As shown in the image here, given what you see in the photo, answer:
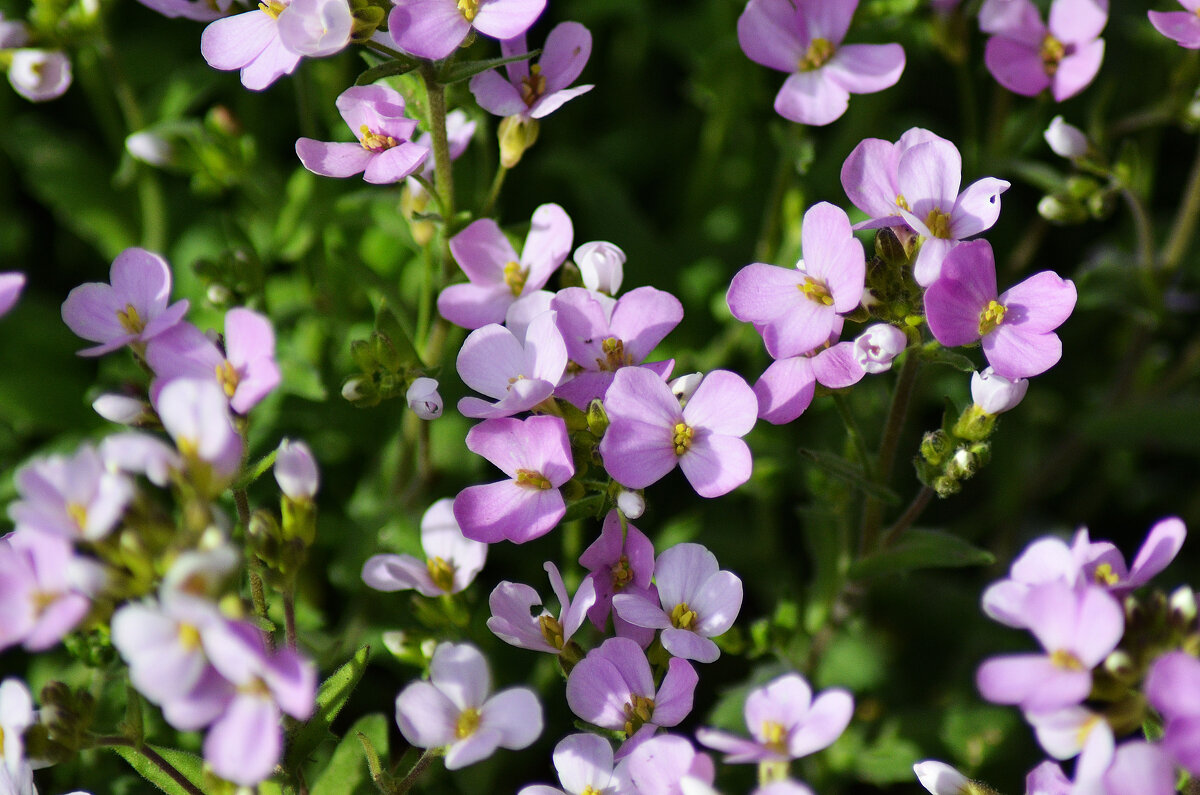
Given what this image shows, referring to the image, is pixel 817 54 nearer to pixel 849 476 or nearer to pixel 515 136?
pixel 515 136

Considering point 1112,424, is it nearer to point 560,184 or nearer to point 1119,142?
point 1119,142

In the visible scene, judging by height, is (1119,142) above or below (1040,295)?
below

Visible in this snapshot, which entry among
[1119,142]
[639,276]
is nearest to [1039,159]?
[1119,142]

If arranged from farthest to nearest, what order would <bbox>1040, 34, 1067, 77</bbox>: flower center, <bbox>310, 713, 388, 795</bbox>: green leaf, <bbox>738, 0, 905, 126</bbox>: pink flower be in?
1. <bbox>1040, 34, 1067, 77</bbox>: flower center
2. <bbox>738, 0, 905, 126</bbox>: pink flower
3. <bbox>310, 713, 388, 795</bbox>: green leaf

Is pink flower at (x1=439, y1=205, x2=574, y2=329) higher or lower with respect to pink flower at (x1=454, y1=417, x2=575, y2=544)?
higher

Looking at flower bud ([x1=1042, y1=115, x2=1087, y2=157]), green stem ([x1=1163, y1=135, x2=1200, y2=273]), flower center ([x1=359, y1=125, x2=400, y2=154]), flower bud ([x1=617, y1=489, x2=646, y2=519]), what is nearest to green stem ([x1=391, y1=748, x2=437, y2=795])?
flower bud ([x1=617, y1=489, x2=646, y2=519])

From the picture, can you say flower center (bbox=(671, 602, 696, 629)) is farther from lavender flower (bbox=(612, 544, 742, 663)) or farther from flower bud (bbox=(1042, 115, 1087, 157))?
flower bud (bbox=(1042, 115, 1087, 157))
